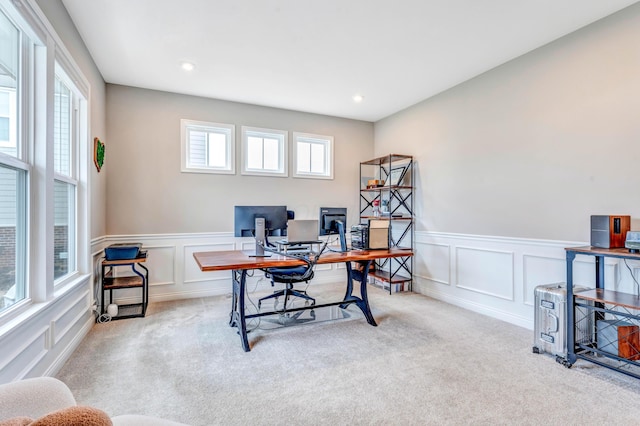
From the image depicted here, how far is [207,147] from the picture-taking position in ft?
14.4

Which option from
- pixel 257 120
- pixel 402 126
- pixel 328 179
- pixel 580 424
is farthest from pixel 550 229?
pixel 257 120

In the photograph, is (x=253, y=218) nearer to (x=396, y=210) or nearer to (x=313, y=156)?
(x=313, y=156)

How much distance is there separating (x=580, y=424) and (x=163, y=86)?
4880 millimetres

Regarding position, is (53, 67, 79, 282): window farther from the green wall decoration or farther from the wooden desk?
the wooden desk

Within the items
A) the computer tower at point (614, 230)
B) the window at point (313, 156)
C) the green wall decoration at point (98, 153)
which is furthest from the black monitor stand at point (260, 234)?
the computer tower at point (614, 230)

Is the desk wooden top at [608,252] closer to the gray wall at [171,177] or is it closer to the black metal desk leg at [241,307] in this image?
the black metal desk leg at [241,307]

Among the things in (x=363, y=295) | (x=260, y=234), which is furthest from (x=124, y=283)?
(x=363, y=295)

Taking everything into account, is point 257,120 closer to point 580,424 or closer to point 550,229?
point 550,229

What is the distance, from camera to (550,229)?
2.97 meters

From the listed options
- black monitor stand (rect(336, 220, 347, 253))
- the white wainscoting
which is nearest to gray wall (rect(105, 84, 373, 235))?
black monitor stand (rect(336, 220, 347, 253))

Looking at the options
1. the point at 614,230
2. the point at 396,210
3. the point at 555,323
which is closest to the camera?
the point at 614,230

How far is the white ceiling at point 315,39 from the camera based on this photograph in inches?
95.8

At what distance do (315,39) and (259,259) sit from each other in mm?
2059

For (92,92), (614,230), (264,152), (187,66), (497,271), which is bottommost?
(497,271)
